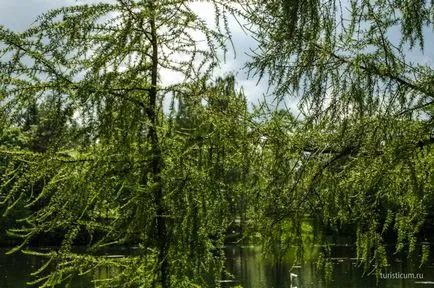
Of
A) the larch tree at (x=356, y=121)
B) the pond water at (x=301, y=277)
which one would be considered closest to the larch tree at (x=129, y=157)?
the larch tree at (x=356, y=121)

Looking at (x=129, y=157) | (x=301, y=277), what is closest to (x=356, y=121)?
(x=129, y=157)

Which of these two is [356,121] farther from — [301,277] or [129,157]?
[301,277]

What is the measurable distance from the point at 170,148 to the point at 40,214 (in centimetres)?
60

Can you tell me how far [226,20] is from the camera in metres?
2.23

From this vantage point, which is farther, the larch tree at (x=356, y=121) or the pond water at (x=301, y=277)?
the pond water at (x=301, y=277)

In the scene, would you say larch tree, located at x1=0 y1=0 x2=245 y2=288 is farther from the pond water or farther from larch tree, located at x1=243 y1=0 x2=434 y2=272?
the pond water

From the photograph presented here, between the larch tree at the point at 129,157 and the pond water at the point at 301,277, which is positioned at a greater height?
the larch tree at the point at 129,157

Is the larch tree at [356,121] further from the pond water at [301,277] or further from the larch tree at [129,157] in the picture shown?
the pond water at [301,277]

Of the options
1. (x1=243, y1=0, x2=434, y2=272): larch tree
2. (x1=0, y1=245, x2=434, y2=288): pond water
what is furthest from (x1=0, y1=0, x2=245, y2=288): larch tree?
(x1=0, y1=245, x2=434, y2=288): pond water

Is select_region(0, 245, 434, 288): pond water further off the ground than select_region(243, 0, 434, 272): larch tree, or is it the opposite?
select_region(243, 0, 434, 272): larch tree

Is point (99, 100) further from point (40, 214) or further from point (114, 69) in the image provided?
point (40, 214)

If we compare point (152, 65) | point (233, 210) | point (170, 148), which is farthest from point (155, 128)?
point (233, 210)

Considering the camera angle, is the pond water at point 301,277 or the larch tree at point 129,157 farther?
the pond water at point 301,277

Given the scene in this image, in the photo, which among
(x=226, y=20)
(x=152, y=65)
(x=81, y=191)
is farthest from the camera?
(x=152, y=65)
